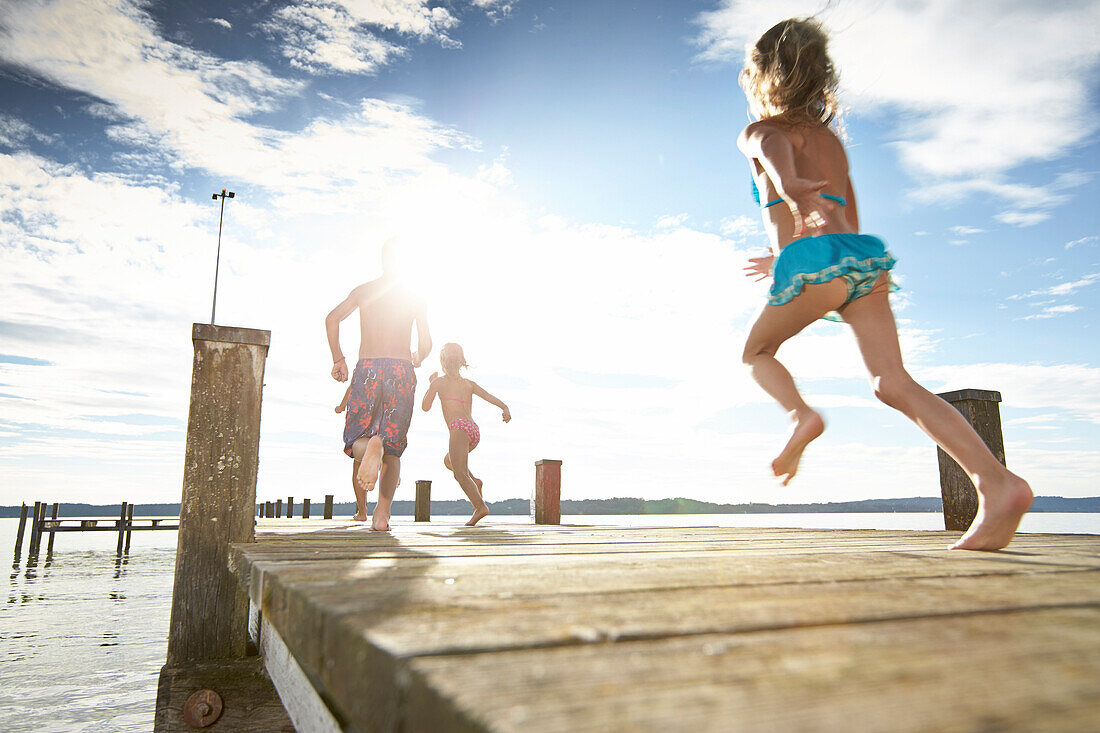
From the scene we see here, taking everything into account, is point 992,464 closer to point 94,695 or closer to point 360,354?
point 360,354

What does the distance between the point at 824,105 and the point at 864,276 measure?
102 cm

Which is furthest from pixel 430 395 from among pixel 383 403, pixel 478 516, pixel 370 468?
pixel 370 468

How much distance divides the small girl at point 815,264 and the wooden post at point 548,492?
5.71 meters

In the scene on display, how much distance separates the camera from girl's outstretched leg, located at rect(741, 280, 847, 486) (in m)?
2.58

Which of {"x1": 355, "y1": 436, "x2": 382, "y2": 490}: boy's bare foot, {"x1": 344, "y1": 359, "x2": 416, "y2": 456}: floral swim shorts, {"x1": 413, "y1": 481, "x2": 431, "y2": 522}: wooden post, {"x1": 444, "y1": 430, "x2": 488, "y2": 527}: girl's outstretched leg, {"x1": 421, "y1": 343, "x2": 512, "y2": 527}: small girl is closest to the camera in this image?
{"x1": 355, "y1": 436, "x2": 382, "y2": 490}: boy's bare foot

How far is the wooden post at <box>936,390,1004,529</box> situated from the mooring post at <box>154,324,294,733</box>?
14.0ft

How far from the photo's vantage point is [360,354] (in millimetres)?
5734

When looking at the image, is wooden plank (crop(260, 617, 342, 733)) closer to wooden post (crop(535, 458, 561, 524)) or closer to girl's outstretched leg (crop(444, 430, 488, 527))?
girl's outstretched leg (crop(444, 430, 488, 527))

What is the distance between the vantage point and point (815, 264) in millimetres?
2527

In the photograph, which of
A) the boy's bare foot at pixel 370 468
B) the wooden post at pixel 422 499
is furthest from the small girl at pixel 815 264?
the wooden post at pixel 422 499

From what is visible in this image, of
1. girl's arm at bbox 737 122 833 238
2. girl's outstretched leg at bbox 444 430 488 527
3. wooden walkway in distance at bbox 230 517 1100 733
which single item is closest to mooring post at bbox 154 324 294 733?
wooden walkway in distance at bbox 230 517 1100 733

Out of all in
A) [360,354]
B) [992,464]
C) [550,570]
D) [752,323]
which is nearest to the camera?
[550,570]

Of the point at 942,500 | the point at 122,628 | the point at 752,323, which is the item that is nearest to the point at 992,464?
the point at 752,323

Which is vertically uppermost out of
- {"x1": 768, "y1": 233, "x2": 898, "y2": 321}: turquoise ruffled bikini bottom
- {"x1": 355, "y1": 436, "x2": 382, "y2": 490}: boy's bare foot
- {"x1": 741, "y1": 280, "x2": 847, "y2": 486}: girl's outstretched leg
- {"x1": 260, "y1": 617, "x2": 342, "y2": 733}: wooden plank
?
{"x1": 768, "y1": 233, "x2": 898, "y2": 321}: turquoise ruffled bikini bottom
